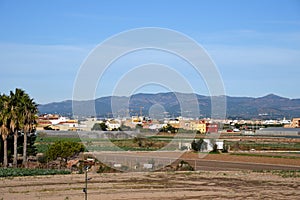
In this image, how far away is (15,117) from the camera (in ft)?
148

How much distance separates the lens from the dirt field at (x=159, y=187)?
2800 centimetres

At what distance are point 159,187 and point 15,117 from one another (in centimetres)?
1796

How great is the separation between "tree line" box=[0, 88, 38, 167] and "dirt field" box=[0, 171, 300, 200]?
6.76m

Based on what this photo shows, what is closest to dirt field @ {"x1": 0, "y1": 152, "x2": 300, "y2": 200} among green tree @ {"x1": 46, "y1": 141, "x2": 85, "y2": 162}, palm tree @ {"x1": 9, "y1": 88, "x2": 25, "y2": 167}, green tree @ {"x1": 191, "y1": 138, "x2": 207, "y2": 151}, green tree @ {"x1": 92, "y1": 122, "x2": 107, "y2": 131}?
palm tree @ {"x1": 9, "y1": 88, "x2": 25, "y2": 167}

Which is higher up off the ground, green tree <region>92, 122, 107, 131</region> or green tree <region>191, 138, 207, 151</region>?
green tree <region>92, 122, 107, 131</region>

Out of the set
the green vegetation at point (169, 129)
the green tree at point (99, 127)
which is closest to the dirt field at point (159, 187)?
the green vegetation at point (169, 129)

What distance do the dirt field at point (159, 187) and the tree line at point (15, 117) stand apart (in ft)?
22.2

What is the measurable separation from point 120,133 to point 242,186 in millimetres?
69699

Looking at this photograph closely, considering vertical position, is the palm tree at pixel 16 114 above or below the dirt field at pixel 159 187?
above

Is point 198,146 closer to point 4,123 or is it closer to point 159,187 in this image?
point 4,123

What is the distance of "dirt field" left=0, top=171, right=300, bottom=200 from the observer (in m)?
28.0

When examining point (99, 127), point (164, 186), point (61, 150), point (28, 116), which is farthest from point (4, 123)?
point (99, 127)

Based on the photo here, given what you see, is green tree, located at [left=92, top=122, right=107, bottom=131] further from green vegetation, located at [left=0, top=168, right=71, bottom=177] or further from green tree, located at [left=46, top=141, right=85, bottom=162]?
green vegetation, located at [left=0, top=168, right=71, bottom=177]

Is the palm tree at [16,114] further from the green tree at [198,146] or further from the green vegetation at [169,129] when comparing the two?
the green vegetation at [169,129]
